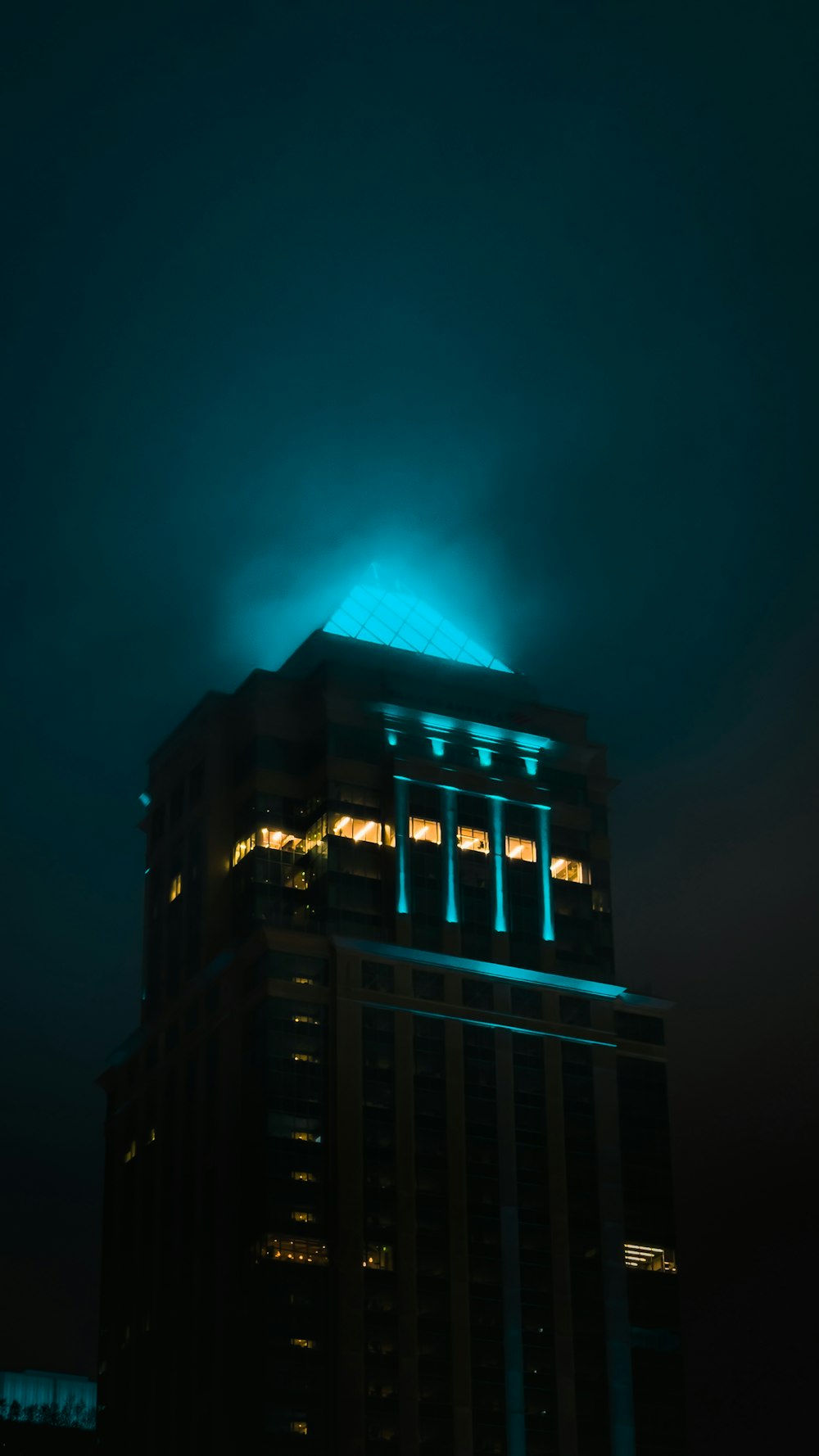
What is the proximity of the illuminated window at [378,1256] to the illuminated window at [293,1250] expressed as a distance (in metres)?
3.93

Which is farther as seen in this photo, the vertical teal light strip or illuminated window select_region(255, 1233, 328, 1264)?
illuminated window select_region(255, 1233, 328, 1264)

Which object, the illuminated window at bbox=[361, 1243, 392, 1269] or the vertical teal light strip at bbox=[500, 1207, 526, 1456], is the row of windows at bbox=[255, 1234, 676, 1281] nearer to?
the illuminated window at bbox=[361, 1243, 392, 1269]

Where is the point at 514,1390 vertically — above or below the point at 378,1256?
below

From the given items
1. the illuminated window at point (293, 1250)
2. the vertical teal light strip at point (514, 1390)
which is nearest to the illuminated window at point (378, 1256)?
the illuminated window at point (293, 1250)

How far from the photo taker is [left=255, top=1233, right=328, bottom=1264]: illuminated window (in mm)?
194125

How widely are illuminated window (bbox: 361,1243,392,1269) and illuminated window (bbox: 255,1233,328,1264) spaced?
155 inches

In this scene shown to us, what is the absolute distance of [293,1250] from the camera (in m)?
195

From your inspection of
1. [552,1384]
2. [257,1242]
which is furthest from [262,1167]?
[552,1384]

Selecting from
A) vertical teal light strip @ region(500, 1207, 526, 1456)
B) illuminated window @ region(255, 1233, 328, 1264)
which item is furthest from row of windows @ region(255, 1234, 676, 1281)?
vertical teal light strip @ region(500, 1207, 526, 1456)

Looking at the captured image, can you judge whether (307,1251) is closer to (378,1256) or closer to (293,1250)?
(293,1250)

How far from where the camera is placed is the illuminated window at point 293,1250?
194125 millimetres

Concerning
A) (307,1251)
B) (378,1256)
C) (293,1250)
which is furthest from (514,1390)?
(293,1250)

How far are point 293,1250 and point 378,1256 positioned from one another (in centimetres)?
809

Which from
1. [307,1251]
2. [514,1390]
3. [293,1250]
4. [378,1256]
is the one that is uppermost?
[293,1250]
